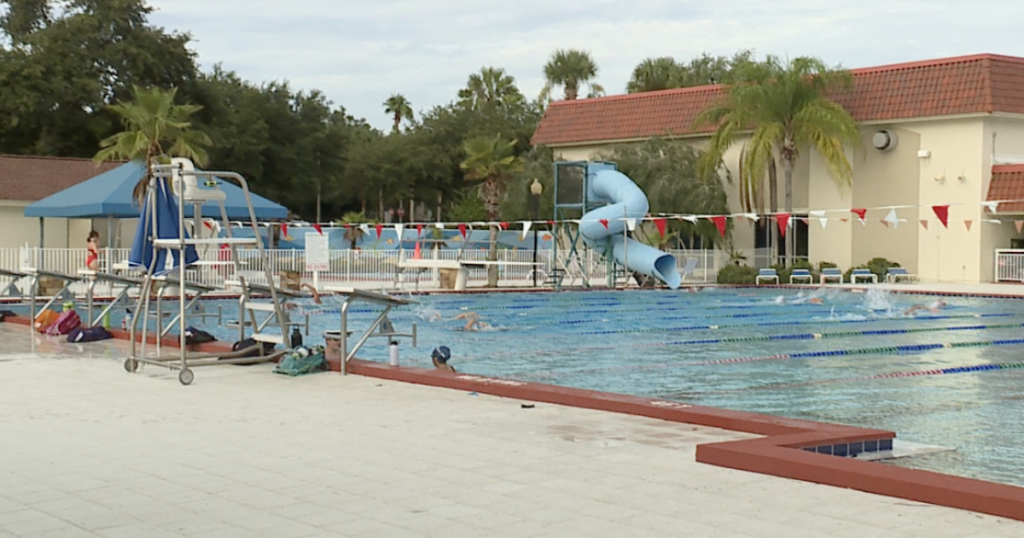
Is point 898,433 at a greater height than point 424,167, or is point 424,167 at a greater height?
point 424,167

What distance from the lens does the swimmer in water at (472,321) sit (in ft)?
67.1

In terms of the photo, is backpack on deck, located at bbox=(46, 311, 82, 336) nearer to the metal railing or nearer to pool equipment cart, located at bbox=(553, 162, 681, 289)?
pool equipment cart, located at bbox=(553, 162, 681, 289)

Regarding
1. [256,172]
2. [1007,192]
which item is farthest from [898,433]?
[256,172]

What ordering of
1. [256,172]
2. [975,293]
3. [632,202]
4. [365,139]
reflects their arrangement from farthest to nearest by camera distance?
[365,139] → [256,172] → [632,202] → [975,293]

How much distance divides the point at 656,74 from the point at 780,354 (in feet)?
184

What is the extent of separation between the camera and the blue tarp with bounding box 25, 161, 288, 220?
2769cm

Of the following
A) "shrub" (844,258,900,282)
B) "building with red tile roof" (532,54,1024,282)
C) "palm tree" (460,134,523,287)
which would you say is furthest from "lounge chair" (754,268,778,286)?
"palm tree" (460,134,523,287)

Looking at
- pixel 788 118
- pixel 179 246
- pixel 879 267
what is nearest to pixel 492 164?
pixel 788 118

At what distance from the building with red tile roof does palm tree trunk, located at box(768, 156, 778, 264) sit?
84 cm

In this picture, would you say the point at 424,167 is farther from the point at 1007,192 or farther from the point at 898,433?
the point at 898,433

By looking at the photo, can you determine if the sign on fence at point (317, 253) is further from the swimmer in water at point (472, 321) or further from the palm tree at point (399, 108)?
the palm tree at point (399, 108)

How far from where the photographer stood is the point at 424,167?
64.1 m

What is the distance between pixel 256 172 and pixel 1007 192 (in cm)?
3482

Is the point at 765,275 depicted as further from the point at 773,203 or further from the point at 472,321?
the point at 472,321
